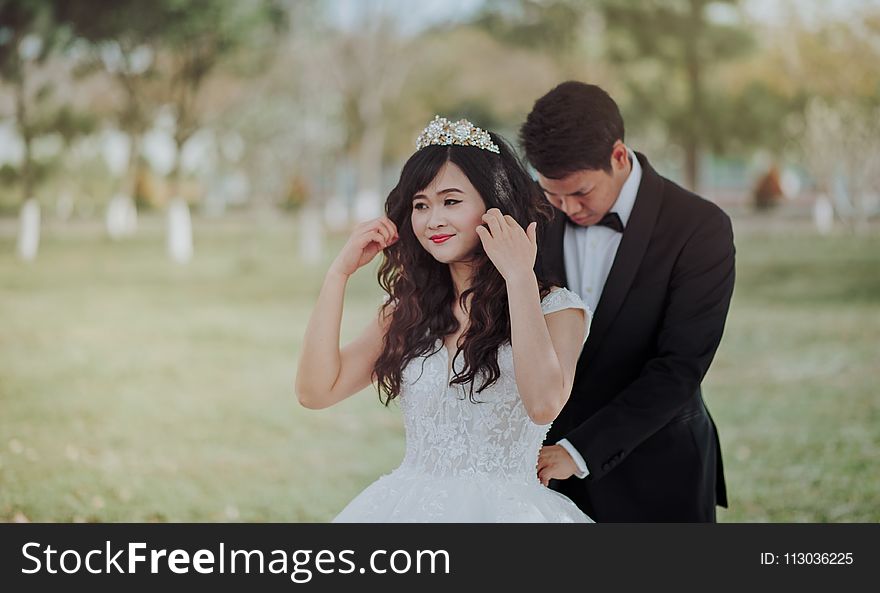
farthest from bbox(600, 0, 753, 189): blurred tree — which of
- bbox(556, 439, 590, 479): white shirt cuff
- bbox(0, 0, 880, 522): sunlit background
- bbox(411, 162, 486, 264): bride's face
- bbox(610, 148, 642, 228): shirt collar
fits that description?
bbox(411, 162, 486, 264): bride's face

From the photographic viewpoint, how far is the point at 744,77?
45.1 ft

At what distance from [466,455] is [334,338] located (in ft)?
1.41

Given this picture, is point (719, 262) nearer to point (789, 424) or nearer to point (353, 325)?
point (789, 424)

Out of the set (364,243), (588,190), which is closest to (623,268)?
(588,190)

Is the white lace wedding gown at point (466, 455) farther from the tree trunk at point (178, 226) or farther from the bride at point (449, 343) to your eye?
the tree trunk at point (178, 226)

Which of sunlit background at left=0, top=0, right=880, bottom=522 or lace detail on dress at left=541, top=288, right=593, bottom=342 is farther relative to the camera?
sunlit background at left=0, top=0, right=880, bottom=522

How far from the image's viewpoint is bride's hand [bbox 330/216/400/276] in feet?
8.04

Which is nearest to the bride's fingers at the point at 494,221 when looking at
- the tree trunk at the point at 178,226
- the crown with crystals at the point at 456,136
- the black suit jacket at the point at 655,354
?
the crown with crystals at the point at 456,136

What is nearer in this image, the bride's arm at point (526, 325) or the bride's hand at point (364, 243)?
the bride's arm at point (526, 325)

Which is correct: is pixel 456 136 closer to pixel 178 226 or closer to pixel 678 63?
pixel 178 226

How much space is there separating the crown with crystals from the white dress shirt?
61cm

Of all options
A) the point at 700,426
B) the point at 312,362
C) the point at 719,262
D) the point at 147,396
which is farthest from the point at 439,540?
the point at 147,396

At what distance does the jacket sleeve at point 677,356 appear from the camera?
8.84 feet

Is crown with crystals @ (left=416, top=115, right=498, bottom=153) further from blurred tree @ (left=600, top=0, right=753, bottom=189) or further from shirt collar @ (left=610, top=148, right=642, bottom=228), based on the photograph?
blurred tree @ (left=600, top=0, right=753, bottom=189)
